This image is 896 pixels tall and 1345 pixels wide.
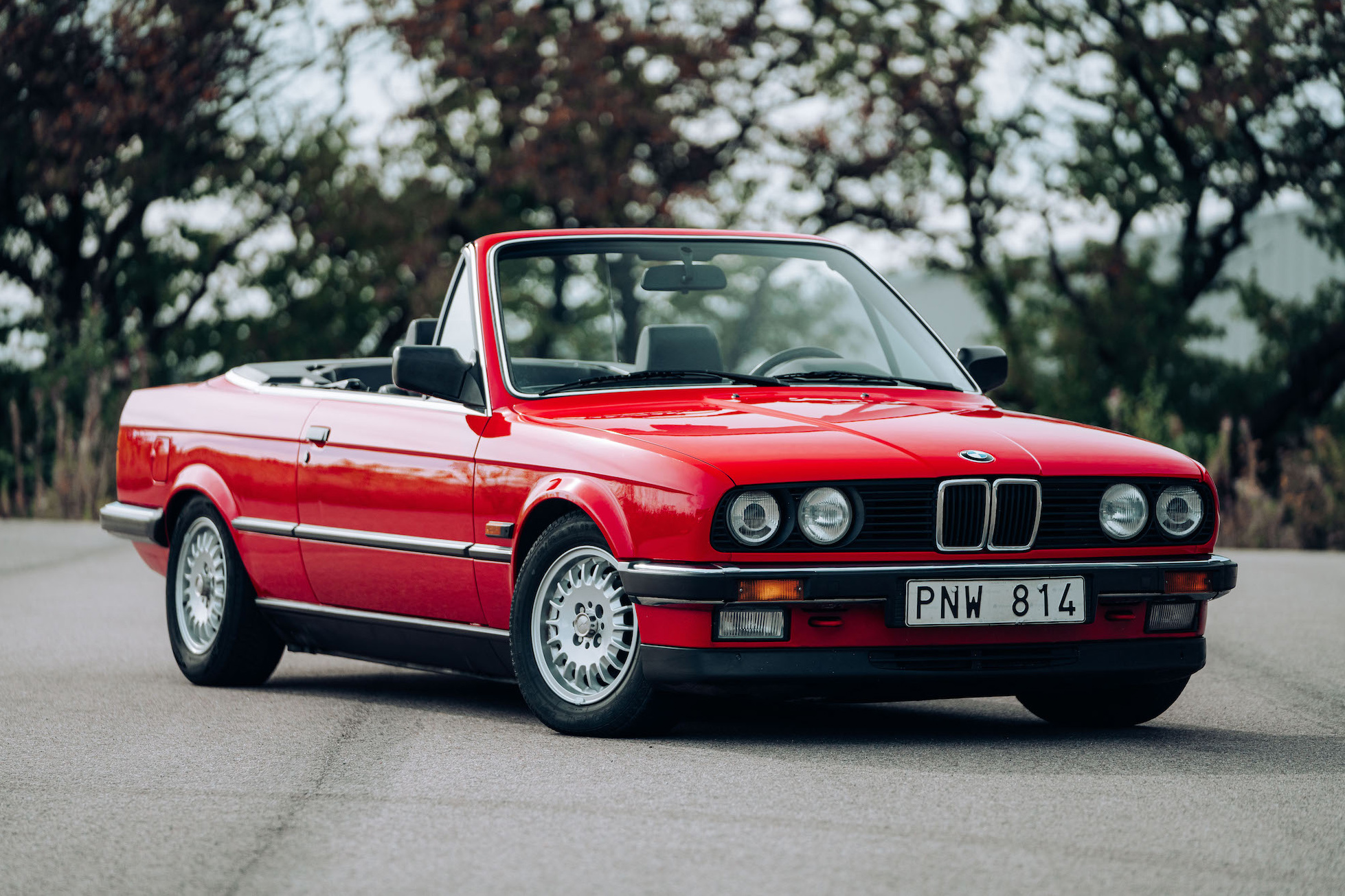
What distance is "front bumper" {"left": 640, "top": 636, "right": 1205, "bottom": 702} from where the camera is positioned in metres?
6.00

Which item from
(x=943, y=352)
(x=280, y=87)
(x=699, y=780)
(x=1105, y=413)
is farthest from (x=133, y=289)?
(x=699, y=780)

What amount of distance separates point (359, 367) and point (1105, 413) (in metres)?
14.6

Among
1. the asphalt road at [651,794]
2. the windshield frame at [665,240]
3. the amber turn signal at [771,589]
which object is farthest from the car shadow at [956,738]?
the windshield frame at [665,240]

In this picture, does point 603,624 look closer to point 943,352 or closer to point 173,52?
point 943,352

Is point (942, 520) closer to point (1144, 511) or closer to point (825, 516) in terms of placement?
point (825, 516)

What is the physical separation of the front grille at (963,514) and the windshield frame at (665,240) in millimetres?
1240

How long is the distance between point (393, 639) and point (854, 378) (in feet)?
6.24

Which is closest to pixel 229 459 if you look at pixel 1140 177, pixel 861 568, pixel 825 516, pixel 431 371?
pixel 431 371

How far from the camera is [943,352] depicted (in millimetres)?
7934

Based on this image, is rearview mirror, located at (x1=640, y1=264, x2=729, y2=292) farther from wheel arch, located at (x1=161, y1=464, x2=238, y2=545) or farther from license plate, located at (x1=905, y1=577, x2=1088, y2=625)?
license plate, located at (x1=905, y1=577, x2=1088, y2=625)

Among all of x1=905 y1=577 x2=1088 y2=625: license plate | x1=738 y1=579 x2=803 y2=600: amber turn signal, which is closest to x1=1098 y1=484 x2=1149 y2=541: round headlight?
x1=905 y1=577 x2=1088 y2=625: license plate

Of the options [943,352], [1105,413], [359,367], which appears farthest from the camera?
[1105,413]

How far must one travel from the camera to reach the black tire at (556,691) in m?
6.27

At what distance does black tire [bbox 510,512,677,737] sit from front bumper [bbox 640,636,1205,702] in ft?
0.55
